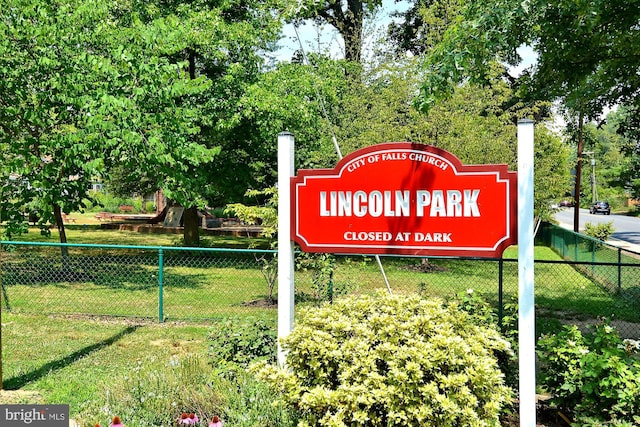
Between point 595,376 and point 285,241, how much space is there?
8.76 ft

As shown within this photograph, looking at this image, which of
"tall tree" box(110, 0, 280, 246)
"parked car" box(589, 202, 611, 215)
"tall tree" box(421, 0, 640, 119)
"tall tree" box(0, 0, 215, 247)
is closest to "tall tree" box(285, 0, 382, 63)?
"tall tree" box(110, 0, 280, 246)

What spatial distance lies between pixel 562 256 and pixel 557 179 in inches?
170

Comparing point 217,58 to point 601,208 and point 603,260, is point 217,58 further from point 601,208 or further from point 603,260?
point 601,208

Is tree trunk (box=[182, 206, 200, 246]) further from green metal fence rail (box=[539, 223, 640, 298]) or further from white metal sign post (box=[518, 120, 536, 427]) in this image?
white metal sign post (box=[518, 120, 536, 427])

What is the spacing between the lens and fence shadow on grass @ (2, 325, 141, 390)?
227 inches

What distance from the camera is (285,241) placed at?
492 centimetres

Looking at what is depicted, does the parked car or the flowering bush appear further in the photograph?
the parked car

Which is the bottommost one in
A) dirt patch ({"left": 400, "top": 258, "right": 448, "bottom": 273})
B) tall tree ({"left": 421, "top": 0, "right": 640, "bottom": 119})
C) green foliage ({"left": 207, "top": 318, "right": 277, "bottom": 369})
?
dirt patch ({"left": 400, "top": 258, "right": 448, "bottom": 273})

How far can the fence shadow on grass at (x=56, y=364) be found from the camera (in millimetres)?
5777

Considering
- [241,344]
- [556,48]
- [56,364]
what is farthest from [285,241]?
[556,48]

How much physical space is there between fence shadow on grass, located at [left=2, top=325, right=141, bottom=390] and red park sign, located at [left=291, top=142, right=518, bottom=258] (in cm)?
345

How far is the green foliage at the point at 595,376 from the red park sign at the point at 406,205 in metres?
1.03

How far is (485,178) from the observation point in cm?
436

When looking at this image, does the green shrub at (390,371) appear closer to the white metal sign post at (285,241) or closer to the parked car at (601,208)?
the white metal sign post at (285,241)
